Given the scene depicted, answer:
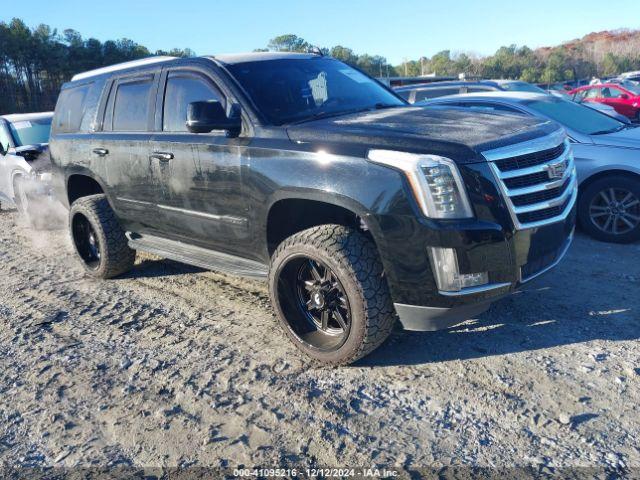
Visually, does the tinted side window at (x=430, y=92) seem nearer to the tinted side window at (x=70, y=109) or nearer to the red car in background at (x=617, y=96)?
the red car in background at (x=617, y=96)

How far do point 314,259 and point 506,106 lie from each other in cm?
447

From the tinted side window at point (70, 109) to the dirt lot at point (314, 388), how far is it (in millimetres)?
2106

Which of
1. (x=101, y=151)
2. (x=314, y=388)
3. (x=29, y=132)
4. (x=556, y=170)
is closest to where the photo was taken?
(x=314, y=388)

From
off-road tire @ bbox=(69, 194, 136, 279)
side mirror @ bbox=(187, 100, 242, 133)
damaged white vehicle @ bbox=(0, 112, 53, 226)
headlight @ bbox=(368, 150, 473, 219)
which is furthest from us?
damaged white vehicle @ bbox=(0, 112, 53, 226)

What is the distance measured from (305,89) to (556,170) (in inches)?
77.2

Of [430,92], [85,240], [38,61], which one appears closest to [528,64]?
Answer: [38,61]

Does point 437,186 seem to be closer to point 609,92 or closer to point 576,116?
point 576,116

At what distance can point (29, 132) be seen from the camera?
9.02 metres

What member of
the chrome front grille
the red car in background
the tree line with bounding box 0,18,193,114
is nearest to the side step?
the chrome front grille

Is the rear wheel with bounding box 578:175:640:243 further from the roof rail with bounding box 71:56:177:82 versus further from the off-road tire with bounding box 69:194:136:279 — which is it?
the off-road tire with bounding box 69:194:136:279

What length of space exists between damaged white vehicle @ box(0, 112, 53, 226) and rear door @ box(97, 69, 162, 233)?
129 inches

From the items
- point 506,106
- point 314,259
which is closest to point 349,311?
point 314,259

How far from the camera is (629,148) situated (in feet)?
19.1

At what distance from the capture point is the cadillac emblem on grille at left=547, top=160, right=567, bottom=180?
137 inches
